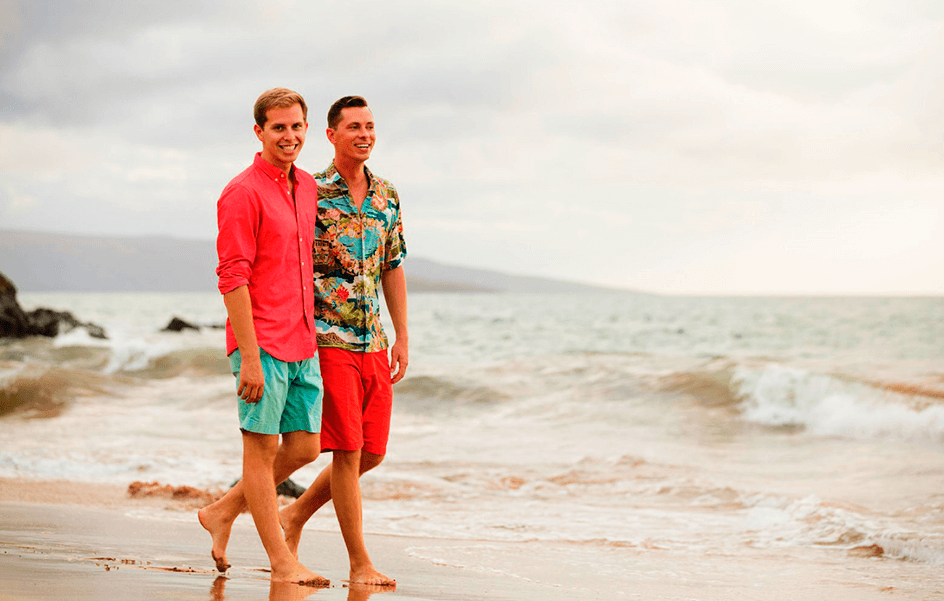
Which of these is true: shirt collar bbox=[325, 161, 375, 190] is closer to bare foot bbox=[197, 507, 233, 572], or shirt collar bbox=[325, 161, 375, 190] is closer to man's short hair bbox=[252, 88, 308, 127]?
man's short hair bbox=[252, 88, 308, 127]

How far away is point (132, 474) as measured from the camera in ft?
25.2

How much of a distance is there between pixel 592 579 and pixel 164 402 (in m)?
10.9

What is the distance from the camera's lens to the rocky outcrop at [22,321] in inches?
950

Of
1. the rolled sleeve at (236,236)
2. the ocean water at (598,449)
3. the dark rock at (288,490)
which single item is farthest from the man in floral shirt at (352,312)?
the dark rock at (288,490)

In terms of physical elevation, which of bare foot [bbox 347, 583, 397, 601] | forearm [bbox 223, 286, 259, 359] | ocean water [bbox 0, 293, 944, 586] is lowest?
ocean water [bbox 0, 293, 944, 586]

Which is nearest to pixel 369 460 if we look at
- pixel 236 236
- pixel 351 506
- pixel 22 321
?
pixel 351 506

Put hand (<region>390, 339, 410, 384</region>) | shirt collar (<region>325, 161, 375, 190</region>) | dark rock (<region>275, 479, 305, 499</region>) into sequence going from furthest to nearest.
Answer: dark rock (<region>275, 479, 305, 499</region>) → hand (<region>390, 339, 410, 384</region>) → shirt collar (<region>325, 161, 375, 190</region>)

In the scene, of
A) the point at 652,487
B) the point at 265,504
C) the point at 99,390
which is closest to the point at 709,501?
the point at 652,487

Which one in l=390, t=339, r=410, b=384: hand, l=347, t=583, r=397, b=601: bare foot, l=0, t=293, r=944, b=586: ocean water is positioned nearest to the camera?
l=347, t=583, r=397, b=601: bare foot

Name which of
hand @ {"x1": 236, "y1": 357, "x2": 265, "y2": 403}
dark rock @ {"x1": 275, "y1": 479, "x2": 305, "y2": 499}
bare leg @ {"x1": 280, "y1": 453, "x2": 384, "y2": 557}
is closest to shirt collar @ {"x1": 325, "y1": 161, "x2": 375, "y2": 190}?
hand @ {"x1": 236, "y1": 357, "x2": 265, "y2": 403}

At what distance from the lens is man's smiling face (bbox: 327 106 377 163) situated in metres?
3.67

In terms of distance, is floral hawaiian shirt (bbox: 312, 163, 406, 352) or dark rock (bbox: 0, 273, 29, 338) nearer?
floral hawaiian shirt (bbox: 312, 163, 406, 352)

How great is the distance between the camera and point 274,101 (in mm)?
3402

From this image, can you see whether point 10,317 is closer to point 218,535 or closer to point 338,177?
point 218,535
